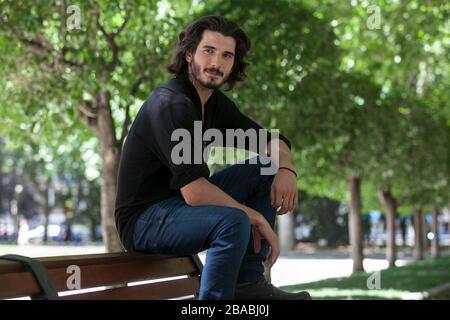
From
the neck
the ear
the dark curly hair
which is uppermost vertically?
the dark curly hair

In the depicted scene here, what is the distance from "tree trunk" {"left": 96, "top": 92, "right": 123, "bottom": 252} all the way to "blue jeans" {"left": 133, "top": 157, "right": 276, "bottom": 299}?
20.2ft

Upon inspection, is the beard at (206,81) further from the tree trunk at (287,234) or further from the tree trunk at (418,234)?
the tree trunk at (287,234)

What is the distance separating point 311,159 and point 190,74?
13.4 meters

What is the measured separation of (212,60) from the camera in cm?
353

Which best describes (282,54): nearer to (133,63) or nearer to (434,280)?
(133,63)

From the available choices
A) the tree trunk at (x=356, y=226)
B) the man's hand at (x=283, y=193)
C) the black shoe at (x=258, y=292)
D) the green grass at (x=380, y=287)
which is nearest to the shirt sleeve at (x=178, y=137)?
the man's hand at (x=283, y=193)

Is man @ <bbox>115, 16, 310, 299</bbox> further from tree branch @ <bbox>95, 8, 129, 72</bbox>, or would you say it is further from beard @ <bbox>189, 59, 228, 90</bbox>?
tree branch @ <bbox>95, 8, 129, 72</bbox>

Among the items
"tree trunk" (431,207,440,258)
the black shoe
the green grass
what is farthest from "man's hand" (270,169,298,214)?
"tree trunk" (431,207,440,258)

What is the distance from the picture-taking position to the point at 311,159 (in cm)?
1684

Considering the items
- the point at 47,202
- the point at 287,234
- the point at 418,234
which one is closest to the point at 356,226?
the point at 418,234

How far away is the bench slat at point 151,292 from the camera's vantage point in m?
3.16

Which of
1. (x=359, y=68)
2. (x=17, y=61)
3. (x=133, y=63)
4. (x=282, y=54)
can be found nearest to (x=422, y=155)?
(x=359, y=68)

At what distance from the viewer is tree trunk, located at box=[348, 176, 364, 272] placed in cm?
1938
